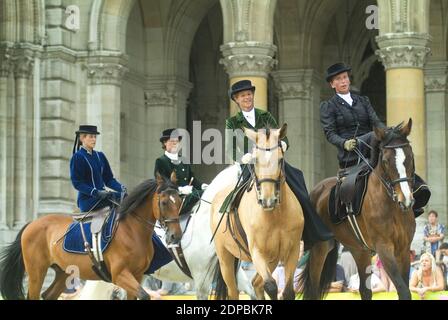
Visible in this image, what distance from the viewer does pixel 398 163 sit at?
12789mm

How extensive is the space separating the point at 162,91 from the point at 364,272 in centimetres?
1715

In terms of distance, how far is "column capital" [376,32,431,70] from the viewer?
25.0 metres

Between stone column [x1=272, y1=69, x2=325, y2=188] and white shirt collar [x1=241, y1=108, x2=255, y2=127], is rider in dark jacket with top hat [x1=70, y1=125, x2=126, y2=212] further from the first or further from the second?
stone column [x1=272, y1=69, x2=325, y2=188]

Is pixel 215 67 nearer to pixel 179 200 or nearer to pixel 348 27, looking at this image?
pixel 348 27

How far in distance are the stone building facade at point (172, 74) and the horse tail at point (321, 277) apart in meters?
10.2

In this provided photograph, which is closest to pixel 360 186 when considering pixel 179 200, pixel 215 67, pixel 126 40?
pixel 179 200

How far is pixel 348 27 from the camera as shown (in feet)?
114

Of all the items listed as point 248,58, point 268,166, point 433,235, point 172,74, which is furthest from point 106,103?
point 268,166

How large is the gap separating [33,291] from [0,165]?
11.7m

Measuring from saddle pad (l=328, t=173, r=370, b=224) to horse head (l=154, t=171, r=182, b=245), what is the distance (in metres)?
1.73

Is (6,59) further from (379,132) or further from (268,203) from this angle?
(268,203)

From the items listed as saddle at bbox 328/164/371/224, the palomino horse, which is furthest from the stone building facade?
the palomino horse

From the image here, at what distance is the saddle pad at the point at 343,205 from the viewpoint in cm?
1351

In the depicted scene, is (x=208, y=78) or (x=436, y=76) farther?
(x=208, y=78)
